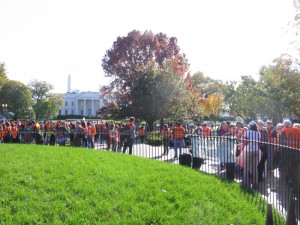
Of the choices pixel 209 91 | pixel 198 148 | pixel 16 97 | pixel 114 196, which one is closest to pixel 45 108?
pixel 16 97

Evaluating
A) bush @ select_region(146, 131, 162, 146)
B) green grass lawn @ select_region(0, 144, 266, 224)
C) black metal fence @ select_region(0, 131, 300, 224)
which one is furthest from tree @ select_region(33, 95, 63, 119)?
green grass lawn @ select_region(0, 144, 266, 224)

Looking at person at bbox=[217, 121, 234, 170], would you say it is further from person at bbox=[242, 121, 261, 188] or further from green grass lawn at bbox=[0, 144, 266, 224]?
green grass lawn at bbox=[0, 144, 266, 224]

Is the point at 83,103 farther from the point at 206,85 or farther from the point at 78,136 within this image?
the point at 78,136

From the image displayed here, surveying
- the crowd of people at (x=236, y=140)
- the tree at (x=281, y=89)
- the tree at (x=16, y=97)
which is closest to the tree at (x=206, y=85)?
the tree at (x=281, y=89)

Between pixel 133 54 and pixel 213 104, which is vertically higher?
pixel 133 54

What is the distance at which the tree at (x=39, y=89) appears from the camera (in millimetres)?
85125

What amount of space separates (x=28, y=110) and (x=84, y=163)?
70544mm

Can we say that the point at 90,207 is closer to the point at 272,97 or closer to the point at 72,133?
the point at 72,133

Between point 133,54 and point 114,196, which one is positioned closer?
point 114,196

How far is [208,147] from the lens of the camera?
11148 millimetres

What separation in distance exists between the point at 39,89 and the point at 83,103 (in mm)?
50203

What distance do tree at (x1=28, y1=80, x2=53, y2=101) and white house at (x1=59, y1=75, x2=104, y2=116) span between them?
1858 inches

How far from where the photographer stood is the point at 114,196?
665 cm

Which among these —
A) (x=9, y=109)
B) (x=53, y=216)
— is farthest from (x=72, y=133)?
(x=9, y=109)
